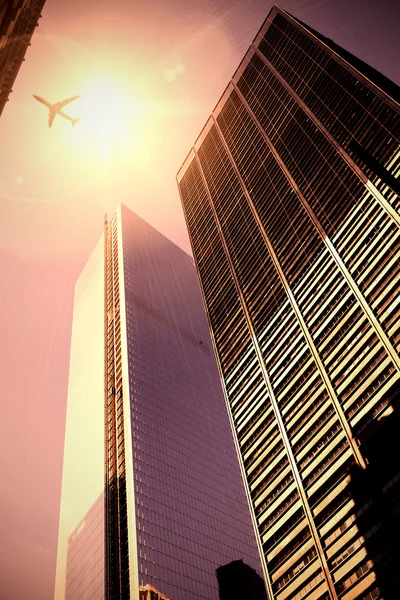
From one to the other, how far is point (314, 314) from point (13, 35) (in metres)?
46.8

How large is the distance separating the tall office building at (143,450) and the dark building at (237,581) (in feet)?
5.23

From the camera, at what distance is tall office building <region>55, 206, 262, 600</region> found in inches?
3669

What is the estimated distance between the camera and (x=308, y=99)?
8912 centimetres

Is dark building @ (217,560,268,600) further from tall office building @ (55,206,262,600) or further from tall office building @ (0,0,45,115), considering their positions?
tall office building @ (0,0,45,115)

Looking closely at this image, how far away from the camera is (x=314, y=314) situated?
65.2 meters

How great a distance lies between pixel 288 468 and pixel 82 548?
69.7 metres

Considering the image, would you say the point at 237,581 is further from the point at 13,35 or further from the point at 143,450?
the point at 13,35

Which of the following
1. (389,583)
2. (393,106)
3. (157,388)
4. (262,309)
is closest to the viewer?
(389,583)

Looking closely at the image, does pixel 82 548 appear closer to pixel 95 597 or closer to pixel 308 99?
pixel 95 597

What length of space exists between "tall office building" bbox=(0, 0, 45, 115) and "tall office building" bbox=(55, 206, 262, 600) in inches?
3106

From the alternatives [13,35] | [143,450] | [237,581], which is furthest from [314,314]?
[237,581]

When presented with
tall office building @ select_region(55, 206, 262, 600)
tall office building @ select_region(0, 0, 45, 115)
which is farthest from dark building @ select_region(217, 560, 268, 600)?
tall office building @ select_region(0, 0, 45, 115)

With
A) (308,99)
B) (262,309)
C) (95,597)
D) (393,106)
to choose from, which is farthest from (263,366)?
(95,597)

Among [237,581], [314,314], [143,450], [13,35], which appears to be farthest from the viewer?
[143,450]
